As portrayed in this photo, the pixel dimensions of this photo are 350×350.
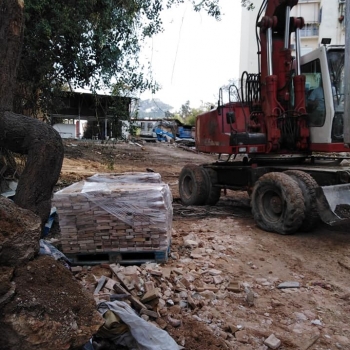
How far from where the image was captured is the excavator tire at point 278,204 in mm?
5871

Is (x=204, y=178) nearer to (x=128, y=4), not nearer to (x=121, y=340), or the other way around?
(x=128, y=4)

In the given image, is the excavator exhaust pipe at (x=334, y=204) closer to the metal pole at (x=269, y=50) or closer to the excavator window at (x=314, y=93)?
the excavator window at (x=314, y=93)

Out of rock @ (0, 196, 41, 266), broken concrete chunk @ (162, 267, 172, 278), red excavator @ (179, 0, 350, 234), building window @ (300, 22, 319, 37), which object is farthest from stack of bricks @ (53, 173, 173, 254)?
building window @ (300, 22, 319, 37)

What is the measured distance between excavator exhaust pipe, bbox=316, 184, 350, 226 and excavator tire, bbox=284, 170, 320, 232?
0.76 feet

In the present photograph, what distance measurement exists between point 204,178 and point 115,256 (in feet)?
15.4

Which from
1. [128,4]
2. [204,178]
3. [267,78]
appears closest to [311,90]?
[267,78]

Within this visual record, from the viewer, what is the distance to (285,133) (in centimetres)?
721

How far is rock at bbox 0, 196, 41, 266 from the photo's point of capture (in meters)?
2.14

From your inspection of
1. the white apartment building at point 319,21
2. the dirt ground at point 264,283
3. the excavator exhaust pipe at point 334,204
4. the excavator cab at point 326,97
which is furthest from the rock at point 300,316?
the white apartment building at point 319,21

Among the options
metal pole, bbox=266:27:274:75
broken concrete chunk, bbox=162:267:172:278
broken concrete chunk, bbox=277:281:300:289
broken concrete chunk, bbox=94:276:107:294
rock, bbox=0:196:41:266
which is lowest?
broken concrete chunk, bbox=277:281:300:289

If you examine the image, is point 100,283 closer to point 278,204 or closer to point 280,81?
point 278,204

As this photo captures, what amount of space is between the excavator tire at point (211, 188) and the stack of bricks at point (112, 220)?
4496mm

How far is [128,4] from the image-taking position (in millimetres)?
6977

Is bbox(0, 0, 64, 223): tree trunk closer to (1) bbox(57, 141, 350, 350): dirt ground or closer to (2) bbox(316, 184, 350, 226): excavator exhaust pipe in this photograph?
(1) bbox(57, 141, 350, 350): dirt ground
